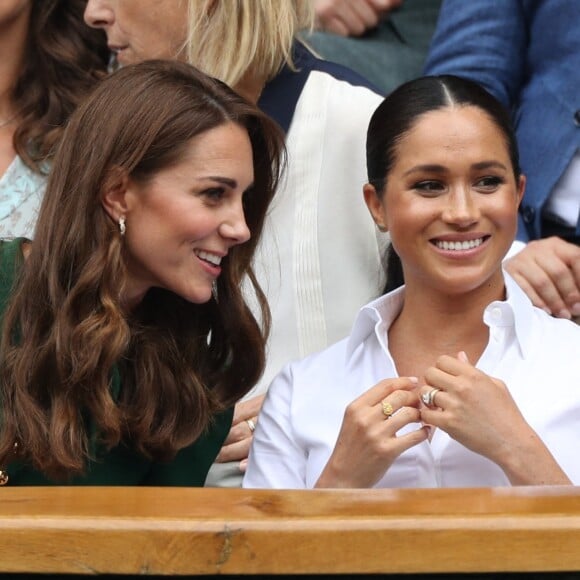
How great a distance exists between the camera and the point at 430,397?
2326mm

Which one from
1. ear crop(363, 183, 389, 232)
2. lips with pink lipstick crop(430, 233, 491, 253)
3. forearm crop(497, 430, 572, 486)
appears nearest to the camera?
forearm crop(497, 430, 572, 486)

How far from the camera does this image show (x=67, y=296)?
2488 millimetres

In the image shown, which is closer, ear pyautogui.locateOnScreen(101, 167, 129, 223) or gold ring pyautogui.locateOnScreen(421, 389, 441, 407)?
gold ring pyautogui.locateOnScreen(421, 389, 441, 407)

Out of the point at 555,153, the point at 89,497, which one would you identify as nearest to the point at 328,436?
the point at 89,497

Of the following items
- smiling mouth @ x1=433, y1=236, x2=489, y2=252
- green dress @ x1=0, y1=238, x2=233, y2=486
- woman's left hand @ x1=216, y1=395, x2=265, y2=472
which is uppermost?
smiling mouth @ x1=433, y1=236, x2=489, y2=252

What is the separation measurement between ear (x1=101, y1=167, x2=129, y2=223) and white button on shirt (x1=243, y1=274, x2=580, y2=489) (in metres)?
0.40

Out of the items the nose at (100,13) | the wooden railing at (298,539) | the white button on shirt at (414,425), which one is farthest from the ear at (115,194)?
the wooden railing at (298,539)

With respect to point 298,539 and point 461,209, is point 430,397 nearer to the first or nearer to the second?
point 461,209

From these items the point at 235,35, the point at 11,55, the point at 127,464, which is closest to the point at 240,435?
the point at 127,464

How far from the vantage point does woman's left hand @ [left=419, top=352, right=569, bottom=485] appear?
2.24 m

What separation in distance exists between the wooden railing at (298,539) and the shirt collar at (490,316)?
65cm

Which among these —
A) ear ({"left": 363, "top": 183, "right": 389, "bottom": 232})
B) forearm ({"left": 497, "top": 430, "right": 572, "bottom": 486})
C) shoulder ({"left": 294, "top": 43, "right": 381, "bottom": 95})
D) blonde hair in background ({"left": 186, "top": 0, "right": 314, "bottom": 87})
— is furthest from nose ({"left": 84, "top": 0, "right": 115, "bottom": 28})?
forearm ({"left": 497, "top": 430, "right": 572, "bottom": 486})

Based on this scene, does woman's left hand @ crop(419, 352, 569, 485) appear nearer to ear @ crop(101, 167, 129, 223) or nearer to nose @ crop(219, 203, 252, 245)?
nose @ crop(219, 203, 252, 245)

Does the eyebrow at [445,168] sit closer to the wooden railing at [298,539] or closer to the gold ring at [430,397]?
the gold ring at [430,397]
